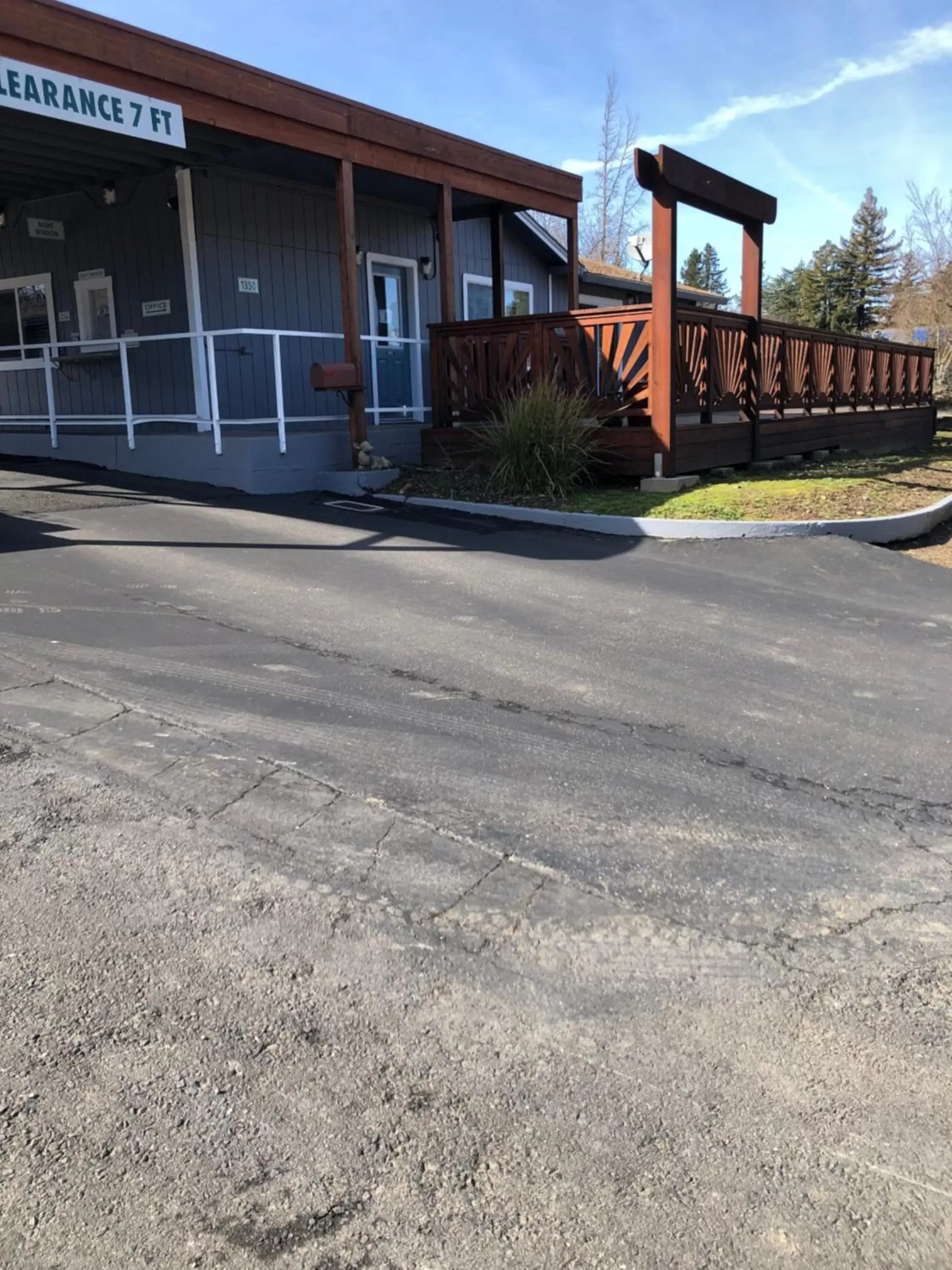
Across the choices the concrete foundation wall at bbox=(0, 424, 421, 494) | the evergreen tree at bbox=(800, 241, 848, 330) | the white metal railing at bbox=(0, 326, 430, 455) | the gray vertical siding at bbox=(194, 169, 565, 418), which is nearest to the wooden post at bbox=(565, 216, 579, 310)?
the gray vertical siding at bbox=(194, 169, 565, 418)

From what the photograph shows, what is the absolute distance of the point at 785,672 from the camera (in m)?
5.20

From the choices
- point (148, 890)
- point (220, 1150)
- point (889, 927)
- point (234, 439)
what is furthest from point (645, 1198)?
point (234, 439)

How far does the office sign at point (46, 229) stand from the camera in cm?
1314

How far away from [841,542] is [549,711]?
486 centimetres

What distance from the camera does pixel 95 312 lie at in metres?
13.4

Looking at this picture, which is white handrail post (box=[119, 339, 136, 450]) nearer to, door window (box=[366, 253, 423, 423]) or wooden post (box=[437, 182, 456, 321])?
door window (box=[366, 253, 423, 423])

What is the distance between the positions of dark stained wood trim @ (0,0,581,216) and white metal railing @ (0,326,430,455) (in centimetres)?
197

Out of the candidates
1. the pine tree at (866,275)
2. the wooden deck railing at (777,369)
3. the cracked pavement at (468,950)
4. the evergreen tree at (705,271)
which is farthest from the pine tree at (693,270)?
the cracked pavement at (468,950)

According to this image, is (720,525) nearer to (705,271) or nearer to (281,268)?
(281,268)

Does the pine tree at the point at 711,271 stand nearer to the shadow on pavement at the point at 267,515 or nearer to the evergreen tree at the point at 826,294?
the evergreen tree at the point at 826,294

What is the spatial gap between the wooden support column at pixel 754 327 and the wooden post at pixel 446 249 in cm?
357

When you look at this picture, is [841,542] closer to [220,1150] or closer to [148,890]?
[148,890]

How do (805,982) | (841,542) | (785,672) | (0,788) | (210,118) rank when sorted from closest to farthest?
(805,982), (0,788), (785,672), (841,542), (210,118)

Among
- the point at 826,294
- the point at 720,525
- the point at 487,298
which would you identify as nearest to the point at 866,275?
the point at 826,294
